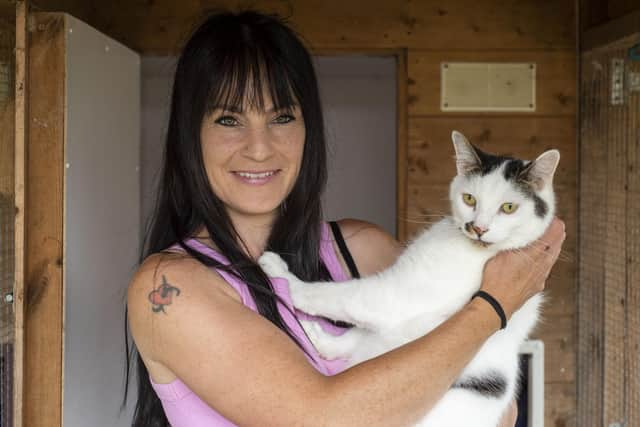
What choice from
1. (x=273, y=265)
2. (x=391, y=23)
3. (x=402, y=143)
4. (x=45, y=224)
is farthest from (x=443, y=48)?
(x=273, y=265)

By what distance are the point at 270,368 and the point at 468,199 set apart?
2.29 ft

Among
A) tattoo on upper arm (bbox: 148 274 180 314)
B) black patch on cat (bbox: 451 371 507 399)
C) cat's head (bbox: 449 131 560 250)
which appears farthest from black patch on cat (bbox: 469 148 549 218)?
tattoo on upper arm (bbox: 148 274 180 314)

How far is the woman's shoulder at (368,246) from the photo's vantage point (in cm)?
153

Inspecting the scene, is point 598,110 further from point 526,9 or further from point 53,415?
point 53,415

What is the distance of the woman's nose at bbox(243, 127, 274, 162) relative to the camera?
1232mm

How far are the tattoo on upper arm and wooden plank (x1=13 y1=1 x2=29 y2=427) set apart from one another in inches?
45.9

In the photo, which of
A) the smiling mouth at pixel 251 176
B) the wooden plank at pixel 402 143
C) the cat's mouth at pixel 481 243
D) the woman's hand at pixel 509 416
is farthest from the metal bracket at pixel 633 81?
Result: the smiling mouth at pixel 251 176

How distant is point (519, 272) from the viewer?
49.1 inches

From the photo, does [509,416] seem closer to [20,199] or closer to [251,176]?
[251,176]

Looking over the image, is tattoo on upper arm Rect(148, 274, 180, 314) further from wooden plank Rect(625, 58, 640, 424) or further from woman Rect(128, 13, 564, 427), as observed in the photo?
wooden plank Rect(625, 58, 640, 424)

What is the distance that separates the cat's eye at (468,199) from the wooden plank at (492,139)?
1.49m

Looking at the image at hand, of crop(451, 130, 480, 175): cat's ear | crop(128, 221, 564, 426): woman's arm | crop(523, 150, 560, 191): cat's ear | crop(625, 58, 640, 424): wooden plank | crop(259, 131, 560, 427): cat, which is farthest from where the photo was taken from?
crop(625, 58, 640, 424): wooden plank

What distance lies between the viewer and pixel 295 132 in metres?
1.31

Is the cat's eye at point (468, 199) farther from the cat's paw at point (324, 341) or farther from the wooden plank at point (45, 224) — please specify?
the wooden plank at point (45, 224)
